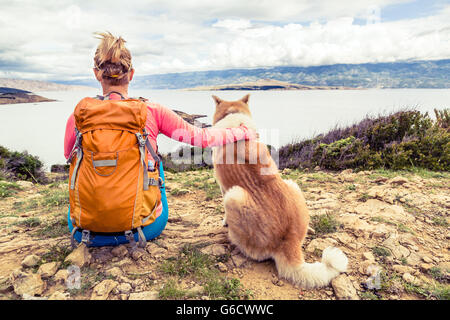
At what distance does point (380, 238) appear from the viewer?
3432 millimetres

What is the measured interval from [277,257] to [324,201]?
231 cm

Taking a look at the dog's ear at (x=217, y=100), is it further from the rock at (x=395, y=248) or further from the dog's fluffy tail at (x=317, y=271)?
the rock at (x=395, y=248)

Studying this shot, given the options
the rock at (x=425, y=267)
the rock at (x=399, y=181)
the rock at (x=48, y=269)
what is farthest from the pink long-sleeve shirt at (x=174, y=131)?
the rock at (x=399, y=181)

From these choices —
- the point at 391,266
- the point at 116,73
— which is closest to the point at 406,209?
the point at 391,266

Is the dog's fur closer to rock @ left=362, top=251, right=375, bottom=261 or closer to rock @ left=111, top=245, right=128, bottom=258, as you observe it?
rock @ left=362, top=251, right=375, bottom=261

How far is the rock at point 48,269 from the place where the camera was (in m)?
2.60

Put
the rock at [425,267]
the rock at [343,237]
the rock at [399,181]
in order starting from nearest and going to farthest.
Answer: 1. the rock at [425,267]
2. the rock at [343,237]
3. the rock at [399,181]

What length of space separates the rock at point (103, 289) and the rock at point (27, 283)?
1.72 feet

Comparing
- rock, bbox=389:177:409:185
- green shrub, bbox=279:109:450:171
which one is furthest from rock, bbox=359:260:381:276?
green shrub, bbox=279:109:450:171

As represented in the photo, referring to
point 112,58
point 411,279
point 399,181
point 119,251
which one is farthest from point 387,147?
point 112,58

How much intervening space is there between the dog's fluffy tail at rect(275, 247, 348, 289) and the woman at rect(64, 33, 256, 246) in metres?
1.54

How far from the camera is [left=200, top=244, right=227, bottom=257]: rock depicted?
307 cm

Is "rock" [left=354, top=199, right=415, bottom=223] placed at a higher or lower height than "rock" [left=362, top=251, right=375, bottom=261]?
higher

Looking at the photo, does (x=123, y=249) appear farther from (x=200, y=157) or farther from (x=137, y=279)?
(x=200, y=157)
